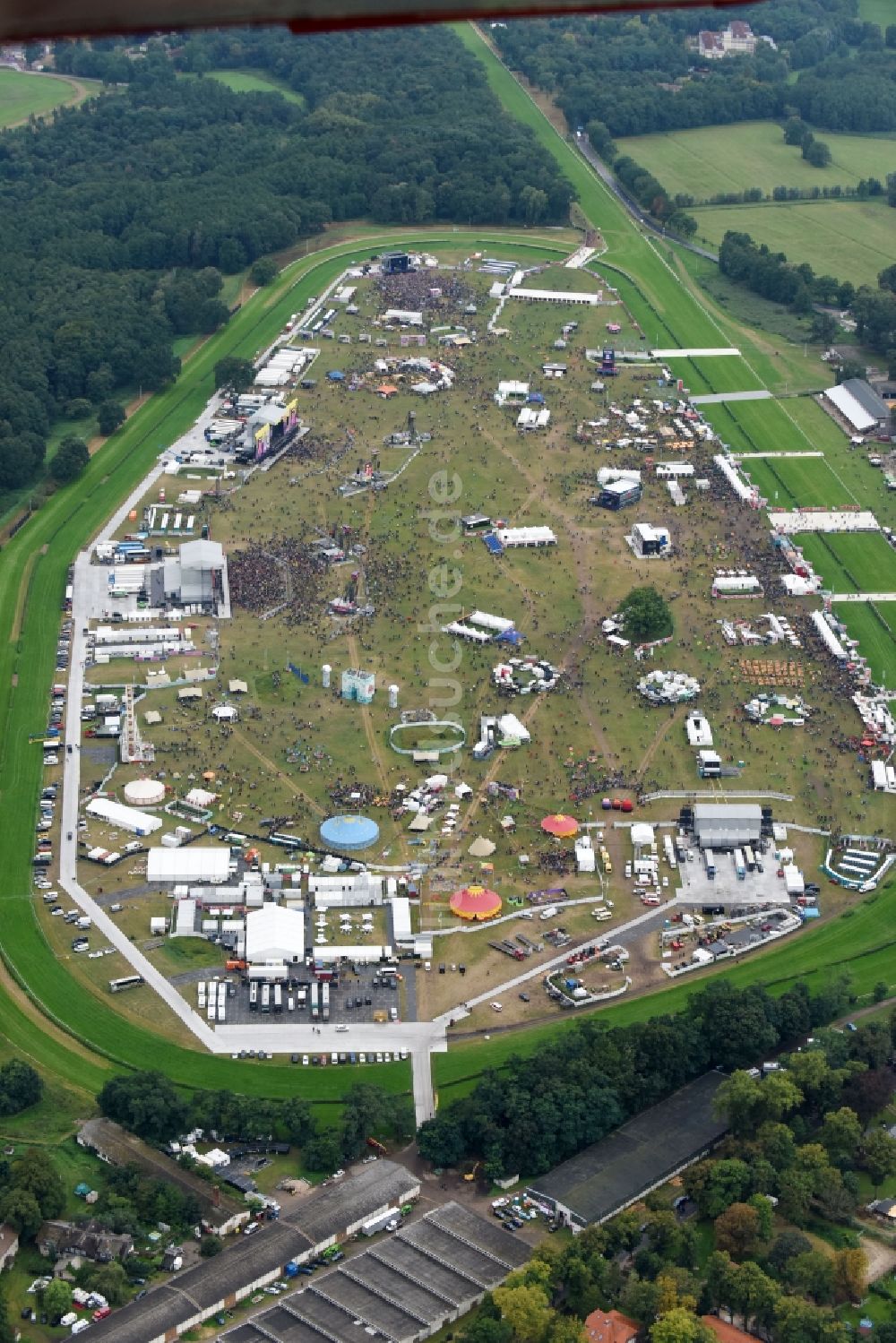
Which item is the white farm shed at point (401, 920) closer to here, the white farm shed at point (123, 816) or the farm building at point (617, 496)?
the white farm shed at point (123, 816)

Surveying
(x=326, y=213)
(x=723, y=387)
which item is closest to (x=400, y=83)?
(x=326, y=213)

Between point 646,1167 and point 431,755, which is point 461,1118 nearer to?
point 646,1167

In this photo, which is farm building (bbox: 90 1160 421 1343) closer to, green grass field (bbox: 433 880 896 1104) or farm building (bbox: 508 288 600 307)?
green grass field (bbox: 433 880 896 1104)

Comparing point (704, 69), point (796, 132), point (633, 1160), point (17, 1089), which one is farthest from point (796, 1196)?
point (704, 69)

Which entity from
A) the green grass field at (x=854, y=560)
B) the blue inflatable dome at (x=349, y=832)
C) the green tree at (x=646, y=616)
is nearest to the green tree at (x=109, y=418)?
the green tree at (x=646, y=616)

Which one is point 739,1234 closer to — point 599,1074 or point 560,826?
point 599,1074

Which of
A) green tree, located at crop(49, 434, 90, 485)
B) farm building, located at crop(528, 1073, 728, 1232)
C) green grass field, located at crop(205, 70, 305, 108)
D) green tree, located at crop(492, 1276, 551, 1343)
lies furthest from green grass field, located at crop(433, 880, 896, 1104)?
green grass field, located at crop(205, 70, 305, 108)
